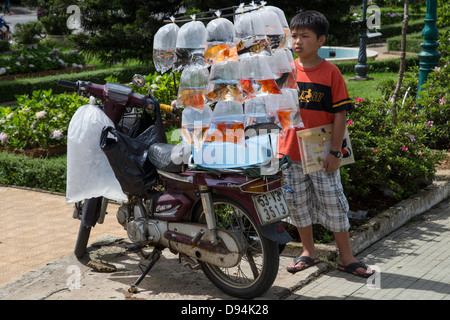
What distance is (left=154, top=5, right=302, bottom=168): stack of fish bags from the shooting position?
379 cm

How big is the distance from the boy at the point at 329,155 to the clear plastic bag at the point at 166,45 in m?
0.87

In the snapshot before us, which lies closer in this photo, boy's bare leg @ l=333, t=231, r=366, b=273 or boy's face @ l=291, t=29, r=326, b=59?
boy's face @ l=291, t=29, r=326, b=59

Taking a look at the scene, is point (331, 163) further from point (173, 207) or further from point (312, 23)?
Result: point (173, 207)

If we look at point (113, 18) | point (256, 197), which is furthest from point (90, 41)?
point (256, 197)

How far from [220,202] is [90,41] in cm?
887

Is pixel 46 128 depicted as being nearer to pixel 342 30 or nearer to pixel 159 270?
pixel 159 270

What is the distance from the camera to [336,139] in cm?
424

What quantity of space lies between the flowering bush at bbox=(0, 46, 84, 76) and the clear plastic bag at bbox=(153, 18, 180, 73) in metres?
12.6

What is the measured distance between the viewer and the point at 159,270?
453 centimetres

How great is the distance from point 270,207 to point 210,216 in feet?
1.35

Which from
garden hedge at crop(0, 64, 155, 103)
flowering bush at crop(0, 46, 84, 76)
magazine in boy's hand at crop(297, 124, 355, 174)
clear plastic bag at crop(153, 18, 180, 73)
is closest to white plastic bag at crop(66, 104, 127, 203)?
clear plastic bag at crop(153, 18, 180, 73)

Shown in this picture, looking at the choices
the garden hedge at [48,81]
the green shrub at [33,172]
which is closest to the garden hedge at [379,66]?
the garden hedge at [48,81]

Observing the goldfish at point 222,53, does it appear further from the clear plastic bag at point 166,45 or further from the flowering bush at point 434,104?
the flowering bush at point 434,104

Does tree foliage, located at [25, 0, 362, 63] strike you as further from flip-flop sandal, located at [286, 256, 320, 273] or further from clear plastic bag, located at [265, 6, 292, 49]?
flip-flop sandal, located at [286, 256, 320, 273]
